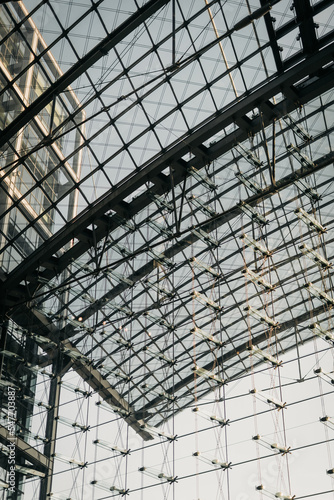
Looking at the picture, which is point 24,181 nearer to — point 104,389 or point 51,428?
point 104,389

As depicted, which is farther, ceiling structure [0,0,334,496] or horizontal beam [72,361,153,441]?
horizontal beam [72,361,153,441]

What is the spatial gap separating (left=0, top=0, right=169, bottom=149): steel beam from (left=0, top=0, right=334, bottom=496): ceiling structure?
0.09m

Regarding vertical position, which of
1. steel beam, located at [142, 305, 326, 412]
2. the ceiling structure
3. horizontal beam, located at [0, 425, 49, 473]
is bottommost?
horizontal beam, located at [0, 425, 49, 473]

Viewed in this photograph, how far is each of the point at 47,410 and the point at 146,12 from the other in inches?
847

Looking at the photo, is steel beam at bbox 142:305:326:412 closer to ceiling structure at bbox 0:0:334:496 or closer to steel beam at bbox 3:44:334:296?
ceiling structure at bbox 0:0:334:496

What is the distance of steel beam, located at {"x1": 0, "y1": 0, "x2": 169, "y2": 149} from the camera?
98.8ft

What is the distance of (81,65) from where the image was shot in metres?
31.6

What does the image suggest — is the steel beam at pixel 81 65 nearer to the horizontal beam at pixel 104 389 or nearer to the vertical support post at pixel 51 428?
the horizontal beam at pixel 104 389

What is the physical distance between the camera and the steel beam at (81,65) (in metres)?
30.1

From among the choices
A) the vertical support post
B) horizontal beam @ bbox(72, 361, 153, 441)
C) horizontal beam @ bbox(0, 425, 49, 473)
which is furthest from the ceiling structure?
horizontal beam @ bbox(0, 425, 49, 473)

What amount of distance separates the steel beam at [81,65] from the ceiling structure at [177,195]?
0.09m

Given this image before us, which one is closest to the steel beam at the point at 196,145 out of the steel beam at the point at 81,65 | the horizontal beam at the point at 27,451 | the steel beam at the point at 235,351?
the steel beam at the point at 81,65

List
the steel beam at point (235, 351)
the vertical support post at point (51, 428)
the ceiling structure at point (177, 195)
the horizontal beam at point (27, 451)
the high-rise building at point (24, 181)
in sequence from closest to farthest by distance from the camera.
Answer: the ceiling structure at point (177, 195) < the high-rise building at point (24, 181) < the steel beam at point (235, 351) < the vertical support post at point (51, 428) < the horizontal beam at point (27, 451)

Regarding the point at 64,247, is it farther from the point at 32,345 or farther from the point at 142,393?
the point at 142,393
